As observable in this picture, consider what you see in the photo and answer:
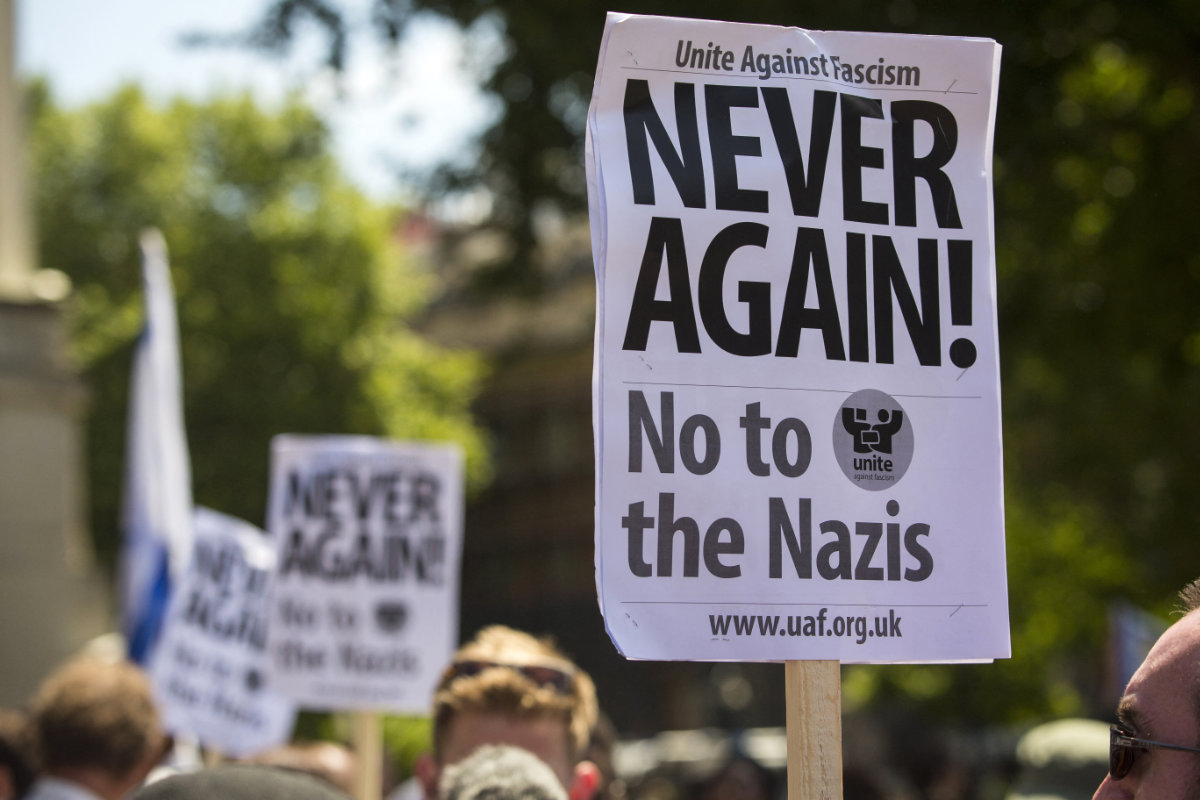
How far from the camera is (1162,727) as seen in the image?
206 cm

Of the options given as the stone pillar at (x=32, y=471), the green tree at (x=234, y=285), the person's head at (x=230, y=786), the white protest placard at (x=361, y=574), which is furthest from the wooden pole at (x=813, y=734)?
the green tree at (x=234, y=285)

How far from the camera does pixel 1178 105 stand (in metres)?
9.66

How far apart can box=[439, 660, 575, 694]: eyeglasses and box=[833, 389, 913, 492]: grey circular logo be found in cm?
125

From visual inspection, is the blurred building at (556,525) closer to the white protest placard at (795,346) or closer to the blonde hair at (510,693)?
the blonde hair at (510,693)

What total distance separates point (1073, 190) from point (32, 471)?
7.36 meters

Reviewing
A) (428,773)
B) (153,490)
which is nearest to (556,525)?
(153,490)

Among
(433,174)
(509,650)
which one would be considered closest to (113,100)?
(433,174)

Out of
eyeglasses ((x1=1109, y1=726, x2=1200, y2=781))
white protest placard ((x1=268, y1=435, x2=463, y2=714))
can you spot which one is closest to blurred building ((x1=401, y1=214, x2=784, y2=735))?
white protest placard ((x1=268, y1=435, x2=463, y2=714))

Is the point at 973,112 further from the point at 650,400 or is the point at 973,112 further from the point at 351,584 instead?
the point at 351,584

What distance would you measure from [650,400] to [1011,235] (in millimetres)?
8024

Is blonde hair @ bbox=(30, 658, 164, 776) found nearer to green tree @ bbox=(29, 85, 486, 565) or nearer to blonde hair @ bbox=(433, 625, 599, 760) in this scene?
blonde hair @ bbox=(433, 625, 599, 760)

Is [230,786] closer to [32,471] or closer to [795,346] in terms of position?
[795,346]

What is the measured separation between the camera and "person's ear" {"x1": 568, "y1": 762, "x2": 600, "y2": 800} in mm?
3561

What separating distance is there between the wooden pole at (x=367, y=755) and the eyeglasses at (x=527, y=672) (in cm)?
197
